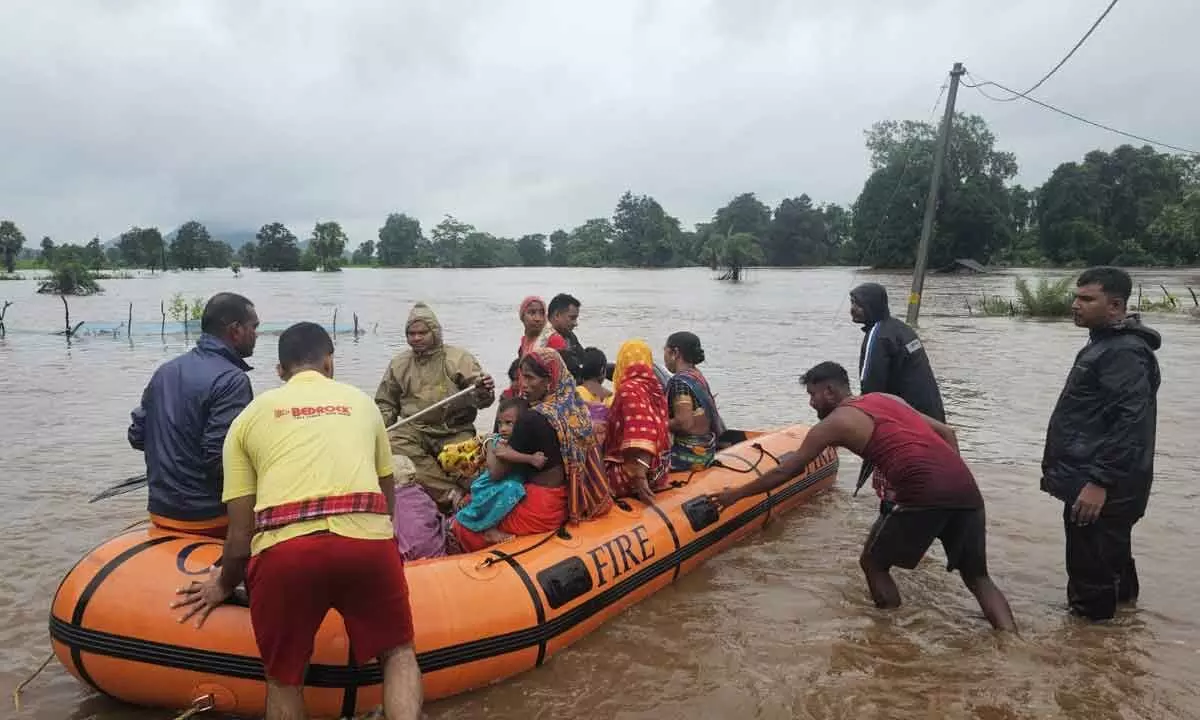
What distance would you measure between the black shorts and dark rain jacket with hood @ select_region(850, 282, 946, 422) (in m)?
1.13

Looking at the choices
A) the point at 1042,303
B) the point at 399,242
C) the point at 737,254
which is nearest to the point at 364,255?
the point at 399,242

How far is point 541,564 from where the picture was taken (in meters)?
3.87

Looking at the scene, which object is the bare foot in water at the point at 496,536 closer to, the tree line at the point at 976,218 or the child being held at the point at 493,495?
the child being held at the point at 493,495

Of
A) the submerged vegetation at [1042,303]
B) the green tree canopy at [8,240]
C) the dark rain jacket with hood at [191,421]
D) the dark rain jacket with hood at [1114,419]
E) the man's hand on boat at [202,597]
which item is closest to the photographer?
the man's hand on boat at [202,597]

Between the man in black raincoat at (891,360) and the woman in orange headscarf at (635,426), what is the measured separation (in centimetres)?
132

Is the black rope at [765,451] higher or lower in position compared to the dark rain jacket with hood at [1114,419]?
lower

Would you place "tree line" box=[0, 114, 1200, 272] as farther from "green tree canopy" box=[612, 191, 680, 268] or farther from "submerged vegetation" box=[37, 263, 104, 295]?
"submerged vegetation" box=[37, 263, 104, 295]

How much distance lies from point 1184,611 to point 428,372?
4.93 meters

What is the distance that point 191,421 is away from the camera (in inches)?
133

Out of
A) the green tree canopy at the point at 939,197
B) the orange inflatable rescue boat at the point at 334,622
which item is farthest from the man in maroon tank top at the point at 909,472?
the green tree canopy at the point at 939,197

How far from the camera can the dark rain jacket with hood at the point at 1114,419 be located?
3.62 metres

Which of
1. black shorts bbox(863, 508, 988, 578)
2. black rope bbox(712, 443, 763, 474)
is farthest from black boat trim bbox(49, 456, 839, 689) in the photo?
black rope bbox(712, 443, 763, 474)

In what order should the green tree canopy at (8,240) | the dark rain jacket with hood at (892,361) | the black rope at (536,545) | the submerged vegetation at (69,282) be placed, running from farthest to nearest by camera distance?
the green tree canopy at (8,240)
the submerged vegetation at (69,282)
the dark rain jacket with hood at (892,361)
the black rope at (536,545)

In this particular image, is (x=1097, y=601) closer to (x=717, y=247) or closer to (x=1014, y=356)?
(x=1014, y=356)
